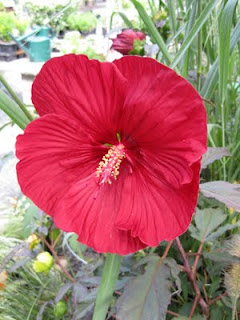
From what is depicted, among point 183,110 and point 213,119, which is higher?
point 183,110

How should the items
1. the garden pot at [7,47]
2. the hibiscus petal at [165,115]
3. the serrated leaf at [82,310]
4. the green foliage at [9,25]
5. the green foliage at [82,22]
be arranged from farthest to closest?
the green foliage at [82,22]
the garden pot at [7,47]
the green foliage at [9,25]
the serrated leaf at [82,310]
the hibiscus petal at [165,115]

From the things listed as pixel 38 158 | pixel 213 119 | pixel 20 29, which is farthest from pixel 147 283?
pixel 20 29

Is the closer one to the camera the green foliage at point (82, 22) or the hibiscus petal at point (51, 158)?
the hibiscus petal at point (51, 158)

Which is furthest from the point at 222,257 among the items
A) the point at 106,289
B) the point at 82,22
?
the point at 82,22

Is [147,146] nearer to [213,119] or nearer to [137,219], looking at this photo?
[137,219]

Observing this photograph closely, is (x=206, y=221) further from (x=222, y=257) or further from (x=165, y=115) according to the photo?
(x=165, y=115)

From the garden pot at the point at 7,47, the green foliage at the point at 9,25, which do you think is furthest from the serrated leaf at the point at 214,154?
the garden pot at the point at 7,47

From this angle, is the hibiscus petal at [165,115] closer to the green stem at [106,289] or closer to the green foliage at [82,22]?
the green stem at [106,289]

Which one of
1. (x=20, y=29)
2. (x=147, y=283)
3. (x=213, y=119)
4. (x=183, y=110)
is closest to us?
(x=183, y=110)
